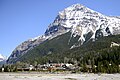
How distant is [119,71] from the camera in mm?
192000

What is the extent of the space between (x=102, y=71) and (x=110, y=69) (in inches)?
211

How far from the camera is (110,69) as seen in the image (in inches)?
7510

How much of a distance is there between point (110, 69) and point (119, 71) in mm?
6397

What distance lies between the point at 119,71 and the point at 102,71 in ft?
37.3

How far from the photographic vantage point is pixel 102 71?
191 metres
